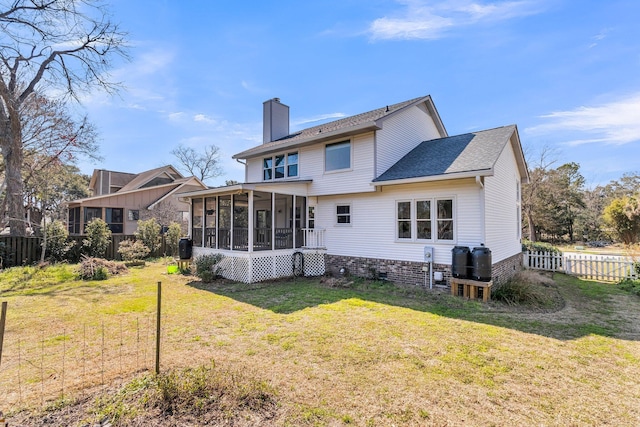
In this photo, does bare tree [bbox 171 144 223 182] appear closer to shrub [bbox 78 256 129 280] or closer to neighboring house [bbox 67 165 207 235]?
neighboring house [bbox 67 165 207 235]

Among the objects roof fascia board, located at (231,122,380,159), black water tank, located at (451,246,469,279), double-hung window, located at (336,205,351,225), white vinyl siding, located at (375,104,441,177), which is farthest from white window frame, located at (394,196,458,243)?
roof fascia board, located at (231,122,380,159)

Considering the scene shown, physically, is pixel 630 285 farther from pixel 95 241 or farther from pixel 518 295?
pixel 95 241

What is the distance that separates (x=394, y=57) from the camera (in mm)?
11812

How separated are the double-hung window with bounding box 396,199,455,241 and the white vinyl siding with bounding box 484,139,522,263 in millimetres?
1028

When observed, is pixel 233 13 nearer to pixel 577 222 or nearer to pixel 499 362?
pixel 499 362

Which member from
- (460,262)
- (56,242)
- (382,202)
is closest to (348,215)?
(382,202)

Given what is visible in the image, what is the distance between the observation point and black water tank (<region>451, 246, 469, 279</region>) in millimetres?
8039

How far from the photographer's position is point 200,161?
39.0 metres

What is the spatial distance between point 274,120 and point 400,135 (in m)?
7.59

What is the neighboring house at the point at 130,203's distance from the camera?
68.5ft

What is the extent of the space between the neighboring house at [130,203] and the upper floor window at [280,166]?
8877mm

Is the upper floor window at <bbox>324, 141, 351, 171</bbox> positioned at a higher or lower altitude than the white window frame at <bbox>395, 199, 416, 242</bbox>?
higher

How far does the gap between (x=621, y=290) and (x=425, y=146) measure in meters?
7.80

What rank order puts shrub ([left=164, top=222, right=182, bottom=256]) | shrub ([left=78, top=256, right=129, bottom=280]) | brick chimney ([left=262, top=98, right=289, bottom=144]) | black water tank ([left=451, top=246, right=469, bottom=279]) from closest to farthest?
1. black water tank ([left=451, top=246, right=469, bottom=279])
2. shrub ([left=78, top=256, right=129, bottom=280])
3. brick chimney ([left=262, top=98, right=289, bottom=144])
4. shrub ([left=164, top=222, right=182, bottom=256])
